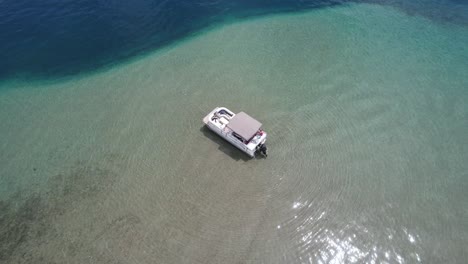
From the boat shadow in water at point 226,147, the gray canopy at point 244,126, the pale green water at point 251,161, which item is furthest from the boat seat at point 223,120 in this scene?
the pale green water at point 251,161

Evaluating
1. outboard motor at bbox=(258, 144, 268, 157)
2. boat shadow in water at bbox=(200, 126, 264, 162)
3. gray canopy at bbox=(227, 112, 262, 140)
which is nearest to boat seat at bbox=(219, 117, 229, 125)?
boat shadow in water at bbox=(200, 126, 264, 162)

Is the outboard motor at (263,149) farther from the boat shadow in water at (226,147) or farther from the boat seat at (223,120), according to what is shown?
the boat seat at (223,120)

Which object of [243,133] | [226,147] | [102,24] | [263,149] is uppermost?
[102,24]

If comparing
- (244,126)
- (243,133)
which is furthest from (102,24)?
(243,133)

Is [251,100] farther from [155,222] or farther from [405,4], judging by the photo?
[405,4]

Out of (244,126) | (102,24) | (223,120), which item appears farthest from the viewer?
(102,24)

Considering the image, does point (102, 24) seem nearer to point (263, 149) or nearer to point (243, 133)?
point (243, 133)

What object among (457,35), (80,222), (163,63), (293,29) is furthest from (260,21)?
(80,222)

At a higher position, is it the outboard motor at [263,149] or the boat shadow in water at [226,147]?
the outboard motor at [263,149]
